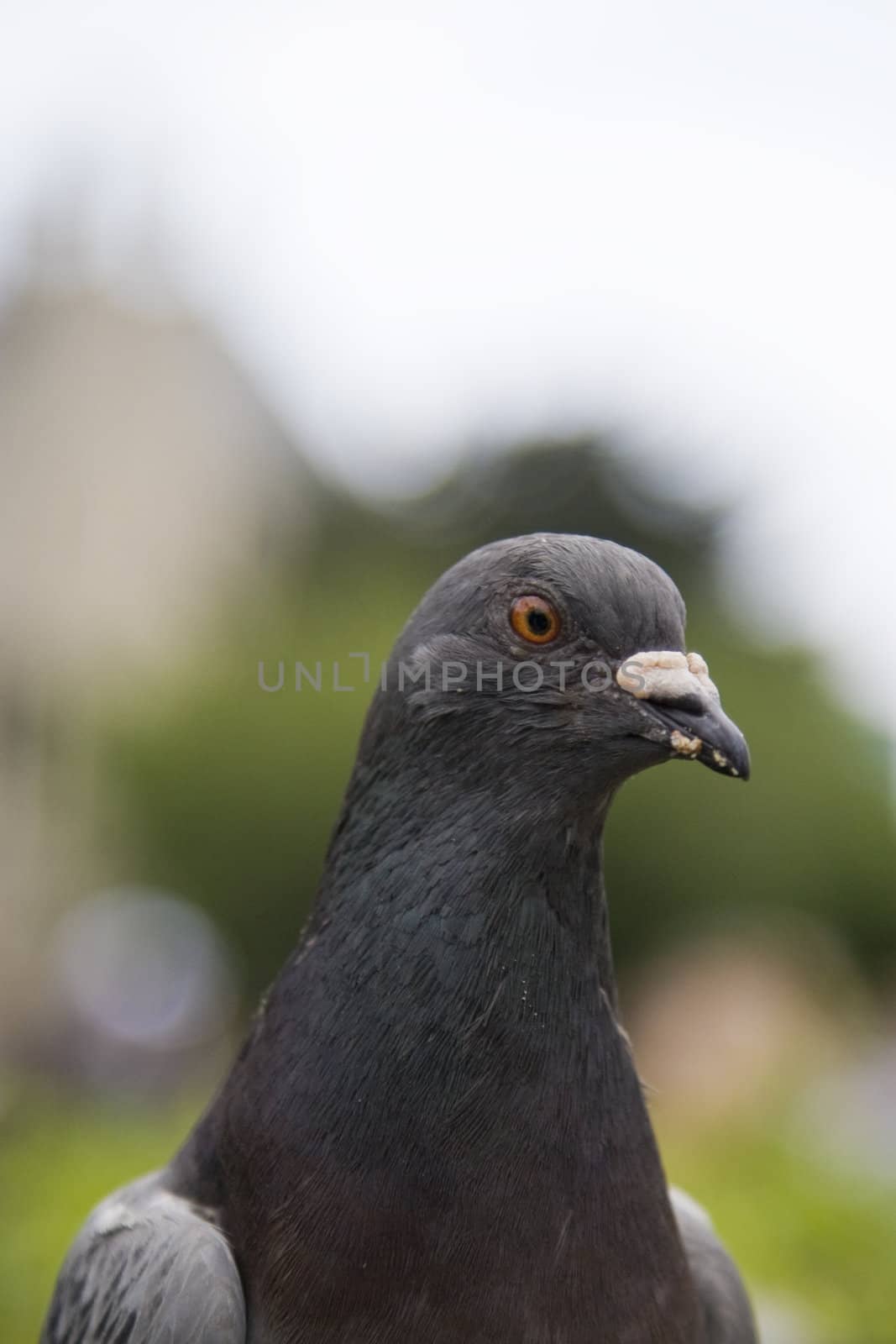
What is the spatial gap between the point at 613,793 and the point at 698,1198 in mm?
6315

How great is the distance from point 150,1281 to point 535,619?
152cm

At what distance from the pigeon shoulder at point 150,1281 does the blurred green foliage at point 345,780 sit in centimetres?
806

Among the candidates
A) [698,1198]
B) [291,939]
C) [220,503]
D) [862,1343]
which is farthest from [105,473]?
[862,1343]

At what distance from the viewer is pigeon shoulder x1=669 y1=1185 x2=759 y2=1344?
2.85 meters

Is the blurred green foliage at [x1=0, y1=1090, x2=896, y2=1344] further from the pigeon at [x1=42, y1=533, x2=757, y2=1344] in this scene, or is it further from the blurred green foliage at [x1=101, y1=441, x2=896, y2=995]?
the pigeon at [x1=42, y1=533, x2=757, y2=1344]

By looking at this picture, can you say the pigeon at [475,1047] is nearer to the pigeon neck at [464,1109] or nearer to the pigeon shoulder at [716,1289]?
the pigeon neck at [464,1109]

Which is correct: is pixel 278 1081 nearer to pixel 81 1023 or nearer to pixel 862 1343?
pixel 862 1343

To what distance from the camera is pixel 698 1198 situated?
7.89 meters

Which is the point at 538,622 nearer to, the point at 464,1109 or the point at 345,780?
the point at 464,1109

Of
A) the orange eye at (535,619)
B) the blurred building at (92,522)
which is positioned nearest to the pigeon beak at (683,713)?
the orange eye at (535,619)

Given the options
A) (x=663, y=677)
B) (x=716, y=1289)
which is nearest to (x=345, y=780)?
(x=716, y=1289)

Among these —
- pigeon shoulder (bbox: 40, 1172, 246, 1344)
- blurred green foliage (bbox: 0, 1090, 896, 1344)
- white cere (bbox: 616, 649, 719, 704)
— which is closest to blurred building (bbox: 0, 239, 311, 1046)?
blurred green foliage (bbox: 0, 1090, 896, 1344)

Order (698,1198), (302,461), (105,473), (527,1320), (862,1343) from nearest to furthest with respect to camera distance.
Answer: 1. (527,1320)
2. (862,1343)
3. (698,1198)
4. (105,473)
5. (302,461)

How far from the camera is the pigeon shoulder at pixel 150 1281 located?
236 cm
